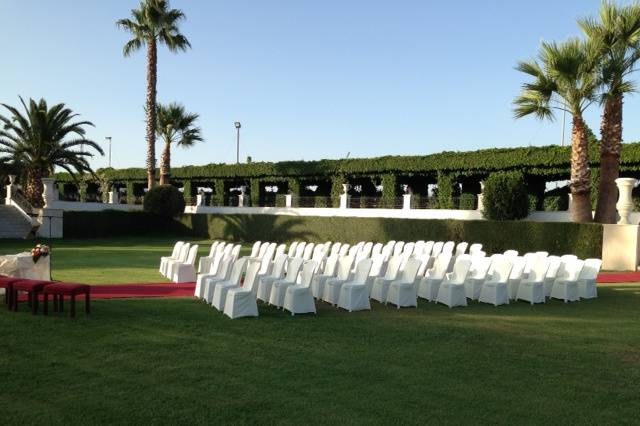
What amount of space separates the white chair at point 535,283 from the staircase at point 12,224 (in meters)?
27.2

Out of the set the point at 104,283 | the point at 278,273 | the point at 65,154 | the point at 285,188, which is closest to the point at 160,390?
the point at 278,273

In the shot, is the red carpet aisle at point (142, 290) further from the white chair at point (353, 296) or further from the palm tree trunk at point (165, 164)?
the palm tree trunk at point (165, 164)

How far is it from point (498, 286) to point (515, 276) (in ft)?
3.19

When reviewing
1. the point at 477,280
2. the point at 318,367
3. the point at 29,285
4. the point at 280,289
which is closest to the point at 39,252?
the point at 29,285

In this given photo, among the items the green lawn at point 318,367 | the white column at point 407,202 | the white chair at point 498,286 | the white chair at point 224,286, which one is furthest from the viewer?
the white column at point 407,202

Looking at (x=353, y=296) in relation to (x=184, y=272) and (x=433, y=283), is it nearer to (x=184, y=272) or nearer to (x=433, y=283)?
(x=433, y=283)


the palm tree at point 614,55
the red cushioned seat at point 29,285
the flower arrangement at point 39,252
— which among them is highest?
the palm tree at point 614,55

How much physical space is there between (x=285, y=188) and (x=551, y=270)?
108 feet

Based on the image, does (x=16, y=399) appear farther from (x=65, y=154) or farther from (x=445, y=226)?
(x=65, y=154)

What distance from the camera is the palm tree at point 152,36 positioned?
118ft

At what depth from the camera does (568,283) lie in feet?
38.7

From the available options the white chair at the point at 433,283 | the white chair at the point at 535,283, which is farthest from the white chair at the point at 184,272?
the white chair at the point at 535,283

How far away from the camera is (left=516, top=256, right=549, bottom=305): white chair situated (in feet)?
37.4

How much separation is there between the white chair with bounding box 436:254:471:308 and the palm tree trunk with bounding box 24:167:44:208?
1083 inches
